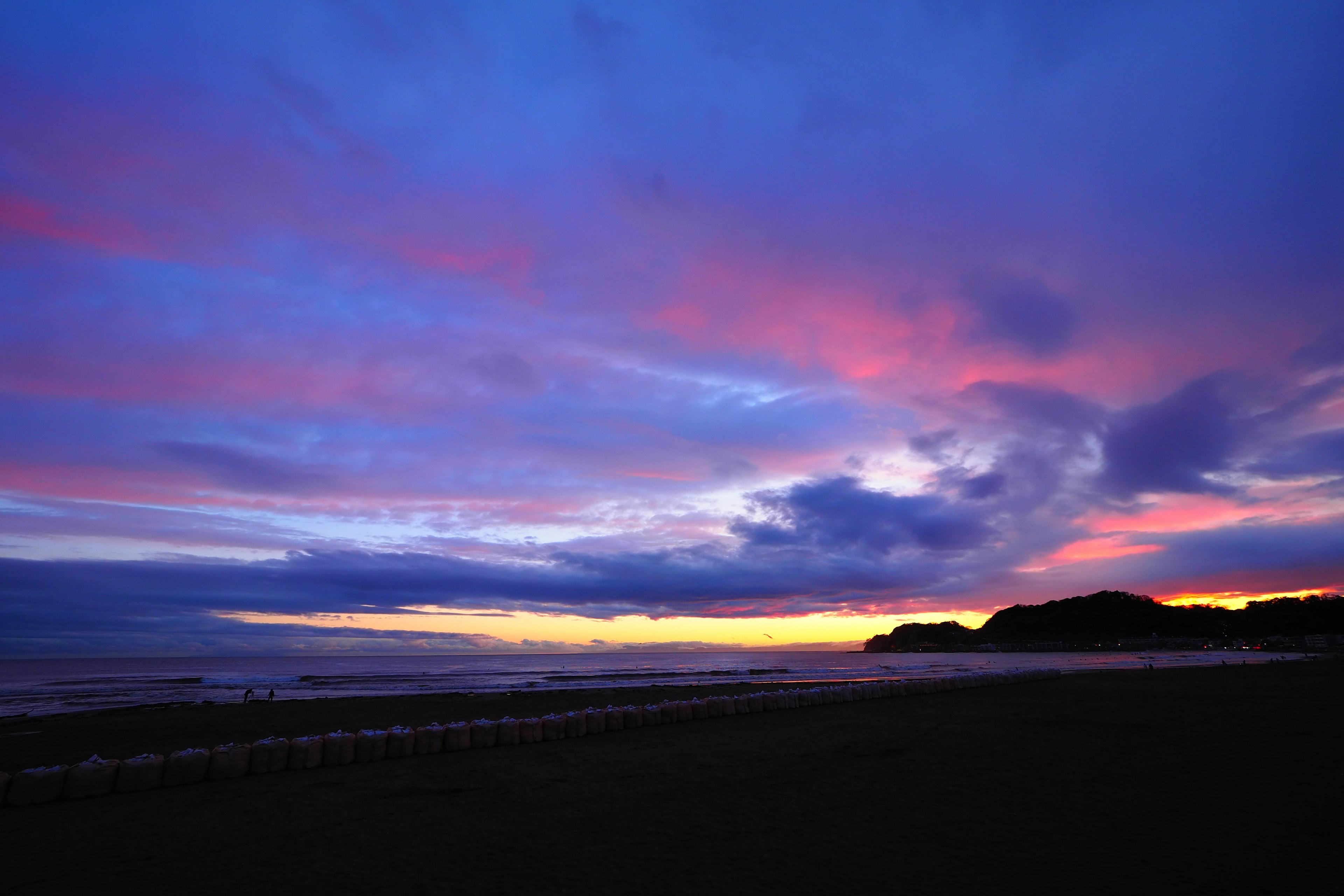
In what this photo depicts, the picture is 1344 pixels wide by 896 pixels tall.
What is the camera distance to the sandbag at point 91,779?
435 inches

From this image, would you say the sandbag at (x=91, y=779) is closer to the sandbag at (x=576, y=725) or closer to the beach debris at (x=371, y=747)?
the beach debris at (x=371, y=747)

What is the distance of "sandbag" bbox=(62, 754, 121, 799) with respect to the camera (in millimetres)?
11039

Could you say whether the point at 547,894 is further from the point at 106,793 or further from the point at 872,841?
the point at 106,793

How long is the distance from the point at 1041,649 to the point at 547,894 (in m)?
211

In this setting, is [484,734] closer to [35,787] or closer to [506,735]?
[506,735]

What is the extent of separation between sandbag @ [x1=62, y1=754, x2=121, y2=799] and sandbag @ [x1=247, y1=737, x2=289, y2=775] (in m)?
2.10

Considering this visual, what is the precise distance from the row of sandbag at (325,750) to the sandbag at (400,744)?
0.05ft

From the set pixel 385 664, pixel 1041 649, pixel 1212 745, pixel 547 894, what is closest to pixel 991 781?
pixel 1212 745

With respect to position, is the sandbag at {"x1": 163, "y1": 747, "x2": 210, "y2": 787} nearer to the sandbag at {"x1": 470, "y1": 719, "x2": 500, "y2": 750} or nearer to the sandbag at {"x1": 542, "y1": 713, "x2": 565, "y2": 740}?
the sandbag at {"x1": 470, "y1": 719, "x2": 500, "y2": 750}

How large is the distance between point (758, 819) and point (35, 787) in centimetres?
1173

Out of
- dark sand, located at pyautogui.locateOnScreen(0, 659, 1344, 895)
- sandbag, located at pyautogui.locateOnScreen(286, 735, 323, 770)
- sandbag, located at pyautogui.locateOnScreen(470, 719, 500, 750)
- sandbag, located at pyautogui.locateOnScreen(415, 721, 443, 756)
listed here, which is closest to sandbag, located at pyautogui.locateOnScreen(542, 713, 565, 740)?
dark sand, located at pyautogui.locateOnScreen(0, 659, 1344, 895)

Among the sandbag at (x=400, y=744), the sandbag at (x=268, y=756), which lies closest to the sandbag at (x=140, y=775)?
the sandbag at (x=268, y=756)

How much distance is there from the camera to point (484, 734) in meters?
16.1

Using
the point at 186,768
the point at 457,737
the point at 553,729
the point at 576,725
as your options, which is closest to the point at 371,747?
the point at 457,737
